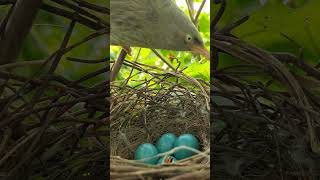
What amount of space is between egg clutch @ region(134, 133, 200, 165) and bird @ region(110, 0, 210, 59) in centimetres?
18

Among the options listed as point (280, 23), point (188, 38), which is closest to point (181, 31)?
point (188, 38)

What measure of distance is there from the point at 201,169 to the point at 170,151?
7 cm

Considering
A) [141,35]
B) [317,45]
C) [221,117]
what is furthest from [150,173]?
[317,45]

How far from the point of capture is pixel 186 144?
0.90 metres

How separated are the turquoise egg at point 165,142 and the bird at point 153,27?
0.18 metres

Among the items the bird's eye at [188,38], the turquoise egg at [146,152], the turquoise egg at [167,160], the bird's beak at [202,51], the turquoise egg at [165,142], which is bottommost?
the turquoise egg at [167,160]

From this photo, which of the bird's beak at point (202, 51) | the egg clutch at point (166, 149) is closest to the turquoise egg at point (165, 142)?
the egg clutch at point (166, 149)

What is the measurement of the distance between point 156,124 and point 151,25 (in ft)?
0.69

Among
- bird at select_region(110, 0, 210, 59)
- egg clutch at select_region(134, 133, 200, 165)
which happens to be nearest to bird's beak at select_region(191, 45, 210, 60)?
bird at select_region(110, 0, 210, 59)

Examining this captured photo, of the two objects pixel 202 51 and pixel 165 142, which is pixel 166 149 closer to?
pixel 165 142

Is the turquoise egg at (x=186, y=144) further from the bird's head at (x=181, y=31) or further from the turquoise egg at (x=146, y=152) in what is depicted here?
the bird's head at (x=181, y=31)

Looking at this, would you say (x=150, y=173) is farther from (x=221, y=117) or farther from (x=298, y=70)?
(x=298, y=70)

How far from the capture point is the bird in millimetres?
889

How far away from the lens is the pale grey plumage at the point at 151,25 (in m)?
0.89
